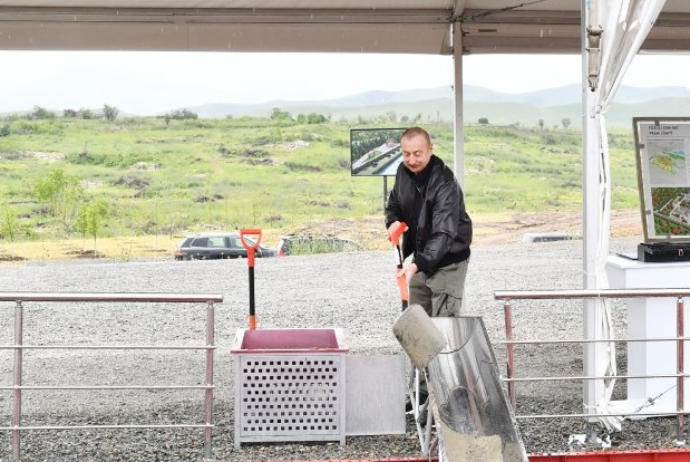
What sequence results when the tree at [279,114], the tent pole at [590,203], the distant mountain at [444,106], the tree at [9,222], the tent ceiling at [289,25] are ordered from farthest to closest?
the distant mountain at [444,106] → the tree at [279,114] → the tree at [9,222] → the tent ceiling at [289,25] → the tent pole at [590,203]

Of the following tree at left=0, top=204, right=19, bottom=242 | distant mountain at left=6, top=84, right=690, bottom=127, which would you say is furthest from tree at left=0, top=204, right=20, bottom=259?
distant mountain at left=6, top=84, right=690, bottom=127

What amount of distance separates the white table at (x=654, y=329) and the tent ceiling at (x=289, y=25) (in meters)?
1.74

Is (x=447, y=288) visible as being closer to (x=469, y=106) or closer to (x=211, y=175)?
(x=211, y=175)

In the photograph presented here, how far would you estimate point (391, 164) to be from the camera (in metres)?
6.78

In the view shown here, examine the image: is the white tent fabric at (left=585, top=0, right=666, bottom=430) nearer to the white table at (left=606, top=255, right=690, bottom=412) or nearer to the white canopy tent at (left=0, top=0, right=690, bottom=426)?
the white table at (left=606, top=255, right=690, bottom=412)

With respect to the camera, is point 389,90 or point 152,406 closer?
point 152,406

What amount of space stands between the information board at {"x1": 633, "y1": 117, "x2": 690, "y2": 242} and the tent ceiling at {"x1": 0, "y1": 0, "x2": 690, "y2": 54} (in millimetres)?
1030

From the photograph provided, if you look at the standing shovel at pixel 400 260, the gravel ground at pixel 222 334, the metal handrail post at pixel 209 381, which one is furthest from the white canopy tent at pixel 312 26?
the metal handrail post at pixel 209 381

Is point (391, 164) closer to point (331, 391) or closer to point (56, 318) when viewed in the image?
point (331, 391)

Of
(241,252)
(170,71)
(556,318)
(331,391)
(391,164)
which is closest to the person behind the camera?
(331,391)

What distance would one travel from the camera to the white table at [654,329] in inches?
161

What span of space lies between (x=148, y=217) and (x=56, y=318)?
193 inches

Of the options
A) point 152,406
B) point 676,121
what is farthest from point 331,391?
point 676,121

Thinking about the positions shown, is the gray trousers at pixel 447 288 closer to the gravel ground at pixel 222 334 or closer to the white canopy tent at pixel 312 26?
the gravel ground at pixel 222 334
